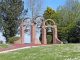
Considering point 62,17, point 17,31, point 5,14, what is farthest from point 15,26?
point 62,17

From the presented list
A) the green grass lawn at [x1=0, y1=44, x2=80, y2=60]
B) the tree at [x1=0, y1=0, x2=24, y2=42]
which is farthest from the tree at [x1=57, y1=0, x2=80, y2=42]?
the green grass lawn at [x1=0, y1=44, x2=80, y2=60]

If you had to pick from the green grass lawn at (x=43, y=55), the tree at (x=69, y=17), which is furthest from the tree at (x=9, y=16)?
the green grass lawn at (x=43, y=55)

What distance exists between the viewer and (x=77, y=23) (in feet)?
125

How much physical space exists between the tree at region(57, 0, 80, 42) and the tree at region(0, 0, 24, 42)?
14.9 m

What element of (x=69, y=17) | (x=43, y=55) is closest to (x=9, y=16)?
(x=69, y=17)

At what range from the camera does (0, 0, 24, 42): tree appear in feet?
133

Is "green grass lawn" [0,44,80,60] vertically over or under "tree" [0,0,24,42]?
under

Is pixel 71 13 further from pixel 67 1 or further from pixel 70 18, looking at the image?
pixel 67 1

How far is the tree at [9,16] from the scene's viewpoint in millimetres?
40406

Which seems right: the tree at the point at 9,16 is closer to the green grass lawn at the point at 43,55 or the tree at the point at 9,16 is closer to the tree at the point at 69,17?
the tree at the point at 69,17

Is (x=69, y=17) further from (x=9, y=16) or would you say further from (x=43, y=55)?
(x=43, y=55)

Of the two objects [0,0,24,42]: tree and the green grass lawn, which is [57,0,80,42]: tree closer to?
[0,0,24,42]: tree

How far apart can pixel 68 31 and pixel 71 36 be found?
2.31 m

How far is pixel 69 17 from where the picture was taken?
41.0 metres
